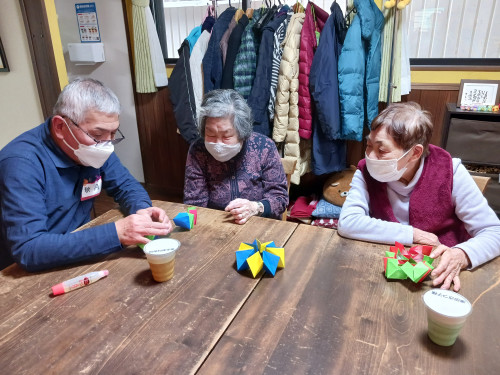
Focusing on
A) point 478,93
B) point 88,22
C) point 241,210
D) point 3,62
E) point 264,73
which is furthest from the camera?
point 88,22

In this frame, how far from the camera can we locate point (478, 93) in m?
2.49

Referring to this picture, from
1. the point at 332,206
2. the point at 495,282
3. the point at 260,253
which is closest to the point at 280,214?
the point at 260,253

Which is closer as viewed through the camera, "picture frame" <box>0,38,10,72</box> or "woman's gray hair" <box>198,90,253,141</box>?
"woman's gray hair" <box>198,90,253,141</box>

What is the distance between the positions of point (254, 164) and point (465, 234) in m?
0.94

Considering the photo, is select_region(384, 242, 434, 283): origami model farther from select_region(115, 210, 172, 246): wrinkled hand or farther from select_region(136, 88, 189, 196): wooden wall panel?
select_region(136, 88, 189, 196): wooden wall panel

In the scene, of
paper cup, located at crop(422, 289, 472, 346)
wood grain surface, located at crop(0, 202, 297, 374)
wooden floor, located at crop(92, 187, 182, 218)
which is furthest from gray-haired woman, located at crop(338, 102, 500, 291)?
wooden floor, located at crop(92, 187, 182, 218)

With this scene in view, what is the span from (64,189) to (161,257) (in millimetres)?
590

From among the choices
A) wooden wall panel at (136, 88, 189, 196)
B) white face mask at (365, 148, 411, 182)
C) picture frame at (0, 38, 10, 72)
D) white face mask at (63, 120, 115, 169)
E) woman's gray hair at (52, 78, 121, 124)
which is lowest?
wooden wall panel at (136, 88, 189, 196)

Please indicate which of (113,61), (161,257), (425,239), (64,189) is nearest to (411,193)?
(425,239)

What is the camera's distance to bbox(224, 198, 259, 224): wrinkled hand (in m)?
1.41

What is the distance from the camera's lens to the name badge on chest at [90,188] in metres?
1.44

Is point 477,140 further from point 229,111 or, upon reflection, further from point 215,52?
point 215,52

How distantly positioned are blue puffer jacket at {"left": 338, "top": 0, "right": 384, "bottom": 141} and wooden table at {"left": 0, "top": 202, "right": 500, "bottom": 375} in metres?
1.57

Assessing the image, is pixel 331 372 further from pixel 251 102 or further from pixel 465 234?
pixel 251 102
